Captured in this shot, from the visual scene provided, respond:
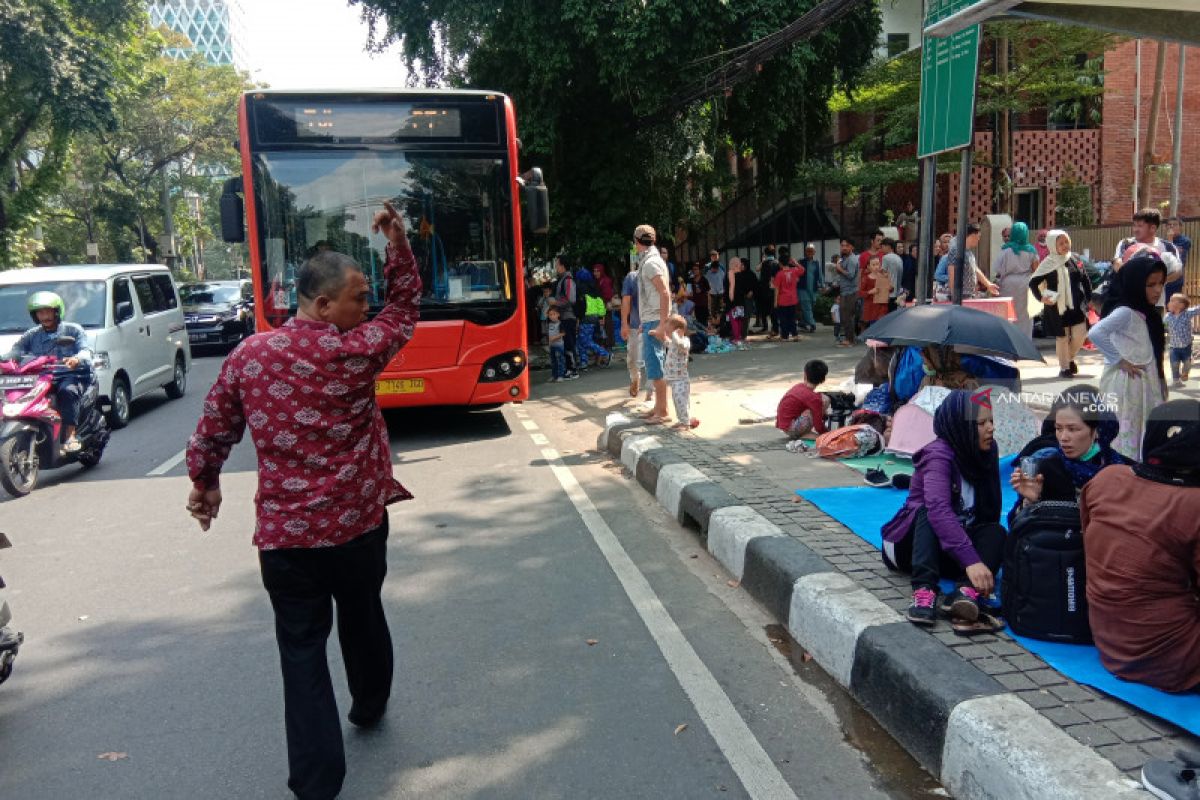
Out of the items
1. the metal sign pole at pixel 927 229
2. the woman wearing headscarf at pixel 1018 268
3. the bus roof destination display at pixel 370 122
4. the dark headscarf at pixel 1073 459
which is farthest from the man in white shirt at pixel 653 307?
the woman wearing headscarf at pixel 1018 268

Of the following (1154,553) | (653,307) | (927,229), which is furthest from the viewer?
(653,307)

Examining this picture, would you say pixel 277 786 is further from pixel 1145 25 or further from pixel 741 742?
pixel 1145 25

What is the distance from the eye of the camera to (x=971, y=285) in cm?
1140

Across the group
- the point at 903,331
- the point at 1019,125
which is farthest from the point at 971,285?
the point at 1019,125

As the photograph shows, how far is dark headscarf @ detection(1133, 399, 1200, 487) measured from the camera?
293 centimetres

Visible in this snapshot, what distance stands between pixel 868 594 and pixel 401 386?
5674 millimetres

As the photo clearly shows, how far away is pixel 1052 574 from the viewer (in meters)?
3.54

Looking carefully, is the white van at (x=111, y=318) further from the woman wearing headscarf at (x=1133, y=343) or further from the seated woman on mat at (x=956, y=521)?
the woman wearing headscarf at (x=1133, y=343)

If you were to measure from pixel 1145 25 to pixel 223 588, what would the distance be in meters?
6.33

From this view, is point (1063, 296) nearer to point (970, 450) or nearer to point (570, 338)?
point (970, 450)

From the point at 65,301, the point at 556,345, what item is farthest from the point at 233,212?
the point at 556,345

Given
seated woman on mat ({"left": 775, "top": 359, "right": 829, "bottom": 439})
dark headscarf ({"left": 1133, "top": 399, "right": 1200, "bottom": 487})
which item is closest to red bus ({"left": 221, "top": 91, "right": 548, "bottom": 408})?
seated woman on mat ({"left": 775, "top": 359, "right": 829, "bottom": 439})

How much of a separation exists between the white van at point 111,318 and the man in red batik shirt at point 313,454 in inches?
350

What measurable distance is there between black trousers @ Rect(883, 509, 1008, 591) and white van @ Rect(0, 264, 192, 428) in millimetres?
9666
